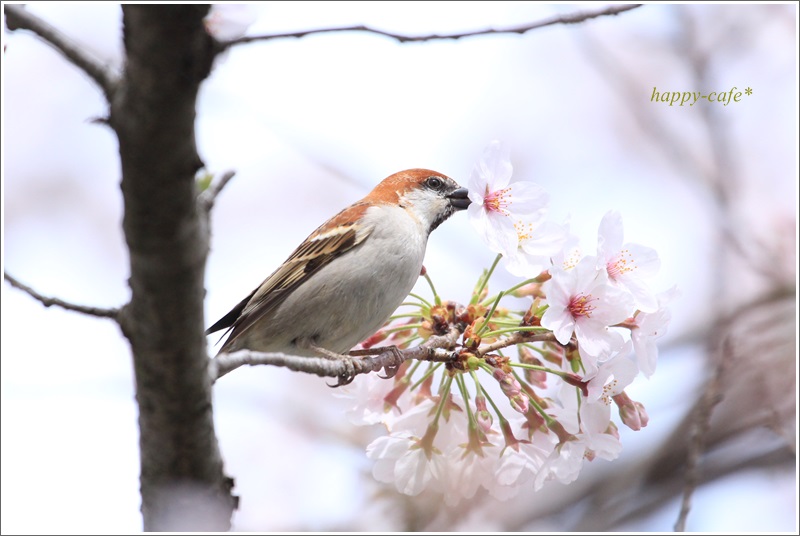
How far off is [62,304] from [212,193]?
1.59ft

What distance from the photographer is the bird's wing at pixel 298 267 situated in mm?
3377

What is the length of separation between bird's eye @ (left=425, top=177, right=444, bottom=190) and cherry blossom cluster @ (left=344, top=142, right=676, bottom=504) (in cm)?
120

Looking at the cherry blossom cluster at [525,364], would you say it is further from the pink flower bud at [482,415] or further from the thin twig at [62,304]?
the thin twig at [62,304]

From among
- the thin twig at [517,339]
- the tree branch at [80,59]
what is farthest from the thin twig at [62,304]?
the thin twig at [517,339]

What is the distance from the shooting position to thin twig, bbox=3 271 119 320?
177 centimetres

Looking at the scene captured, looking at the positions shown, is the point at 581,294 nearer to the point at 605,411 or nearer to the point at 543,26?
the point at 605,411

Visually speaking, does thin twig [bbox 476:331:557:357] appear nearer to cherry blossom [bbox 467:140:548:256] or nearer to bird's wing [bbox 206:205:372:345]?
cherry blossom [bbox 467:140:548:256]

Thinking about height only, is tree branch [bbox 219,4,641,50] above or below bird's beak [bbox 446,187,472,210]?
below

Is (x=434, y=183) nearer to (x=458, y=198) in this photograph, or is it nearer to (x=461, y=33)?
(x=458, y=198)

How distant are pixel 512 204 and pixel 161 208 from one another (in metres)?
1.38

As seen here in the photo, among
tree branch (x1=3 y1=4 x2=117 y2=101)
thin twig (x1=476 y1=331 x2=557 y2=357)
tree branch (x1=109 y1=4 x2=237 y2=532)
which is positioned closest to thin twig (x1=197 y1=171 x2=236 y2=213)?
tree branch (x1=109 y1=4 x2=237 y2=532)

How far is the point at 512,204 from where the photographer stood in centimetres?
261

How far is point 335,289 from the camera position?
3303mm

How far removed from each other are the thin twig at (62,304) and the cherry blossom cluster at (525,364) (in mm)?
1222
